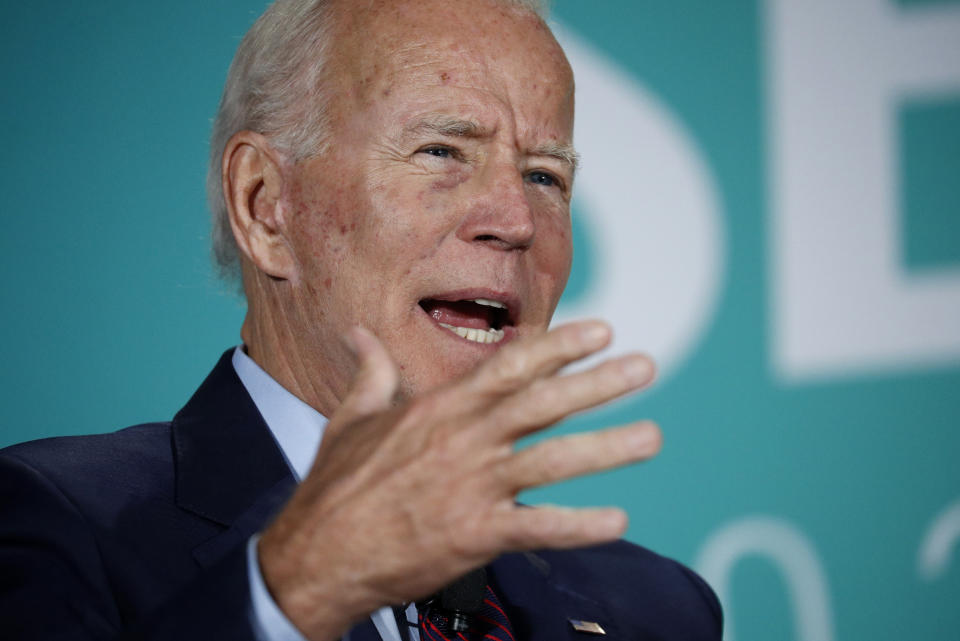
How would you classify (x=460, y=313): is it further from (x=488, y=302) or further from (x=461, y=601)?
(x=461, y=601)

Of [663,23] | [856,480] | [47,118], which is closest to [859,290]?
[856,480]

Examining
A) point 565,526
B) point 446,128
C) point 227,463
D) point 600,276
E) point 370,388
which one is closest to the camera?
point 565,526

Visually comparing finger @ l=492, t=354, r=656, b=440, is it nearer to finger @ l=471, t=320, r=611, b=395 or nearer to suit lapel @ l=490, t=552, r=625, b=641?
finger @ l=471, t=320, r=611, b=395

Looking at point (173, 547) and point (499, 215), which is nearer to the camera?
point (173, 547)

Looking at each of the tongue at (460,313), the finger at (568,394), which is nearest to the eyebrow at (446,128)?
the tongue at (460,313)

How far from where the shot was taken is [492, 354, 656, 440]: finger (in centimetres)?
74

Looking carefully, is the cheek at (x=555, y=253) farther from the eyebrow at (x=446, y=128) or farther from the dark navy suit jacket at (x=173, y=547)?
the dark navy suit jacket at (x=173, y=547)

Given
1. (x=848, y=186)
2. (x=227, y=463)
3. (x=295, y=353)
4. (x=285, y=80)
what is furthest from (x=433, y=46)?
(x=848, y=186)

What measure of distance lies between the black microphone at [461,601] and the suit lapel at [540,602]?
0.15 metres

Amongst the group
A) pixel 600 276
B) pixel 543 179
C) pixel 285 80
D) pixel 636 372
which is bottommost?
pixel 636 372

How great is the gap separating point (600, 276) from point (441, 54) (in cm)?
89

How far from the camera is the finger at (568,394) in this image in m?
0.74

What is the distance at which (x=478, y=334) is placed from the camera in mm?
1422

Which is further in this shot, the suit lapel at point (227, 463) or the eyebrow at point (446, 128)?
the eyebrow at point (446, 128)
